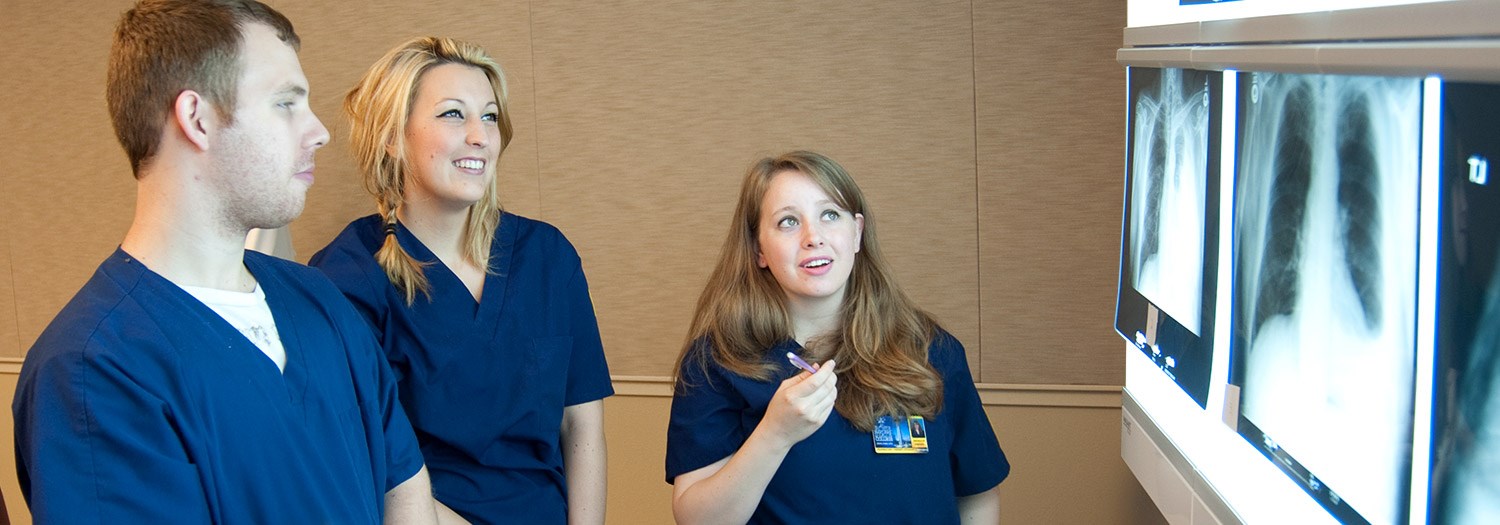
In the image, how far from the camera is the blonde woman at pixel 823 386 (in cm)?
191

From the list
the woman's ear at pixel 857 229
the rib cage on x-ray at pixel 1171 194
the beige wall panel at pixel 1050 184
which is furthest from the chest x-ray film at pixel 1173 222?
the beige wall panel at pixel 1050 184

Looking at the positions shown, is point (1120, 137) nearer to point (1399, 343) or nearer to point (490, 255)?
point (490, 255)

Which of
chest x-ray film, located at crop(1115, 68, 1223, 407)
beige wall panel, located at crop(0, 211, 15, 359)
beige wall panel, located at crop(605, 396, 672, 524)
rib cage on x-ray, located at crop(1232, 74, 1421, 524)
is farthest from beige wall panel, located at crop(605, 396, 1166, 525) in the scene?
beige wall panel, located at crop(0, 211, 15, 359)

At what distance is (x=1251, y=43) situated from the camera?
143cm

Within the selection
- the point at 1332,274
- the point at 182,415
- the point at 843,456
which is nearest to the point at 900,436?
the point at 843,456

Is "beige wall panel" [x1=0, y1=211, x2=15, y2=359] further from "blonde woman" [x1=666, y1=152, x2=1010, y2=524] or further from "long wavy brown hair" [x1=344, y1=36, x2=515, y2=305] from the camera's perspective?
"blonde woman" [x1=666, y1=152, x2=1010, y2=524]

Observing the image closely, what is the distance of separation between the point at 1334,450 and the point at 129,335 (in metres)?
1.26

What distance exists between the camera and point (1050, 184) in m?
3.10

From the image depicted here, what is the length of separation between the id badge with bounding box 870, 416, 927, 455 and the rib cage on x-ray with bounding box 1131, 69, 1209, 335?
413mm

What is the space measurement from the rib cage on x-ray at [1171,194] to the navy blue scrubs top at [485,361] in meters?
0.98

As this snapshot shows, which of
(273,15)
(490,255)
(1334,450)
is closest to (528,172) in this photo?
(490,255)

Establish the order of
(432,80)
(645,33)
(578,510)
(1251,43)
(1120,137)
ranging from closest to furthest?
(1251,43)
(432,80)
(578,510)
(1120,137)
(645,33)

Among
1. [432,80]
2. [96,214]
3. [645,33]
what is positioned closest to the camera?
[432,80]

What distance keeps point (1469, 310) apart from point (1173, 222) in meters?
0.84
